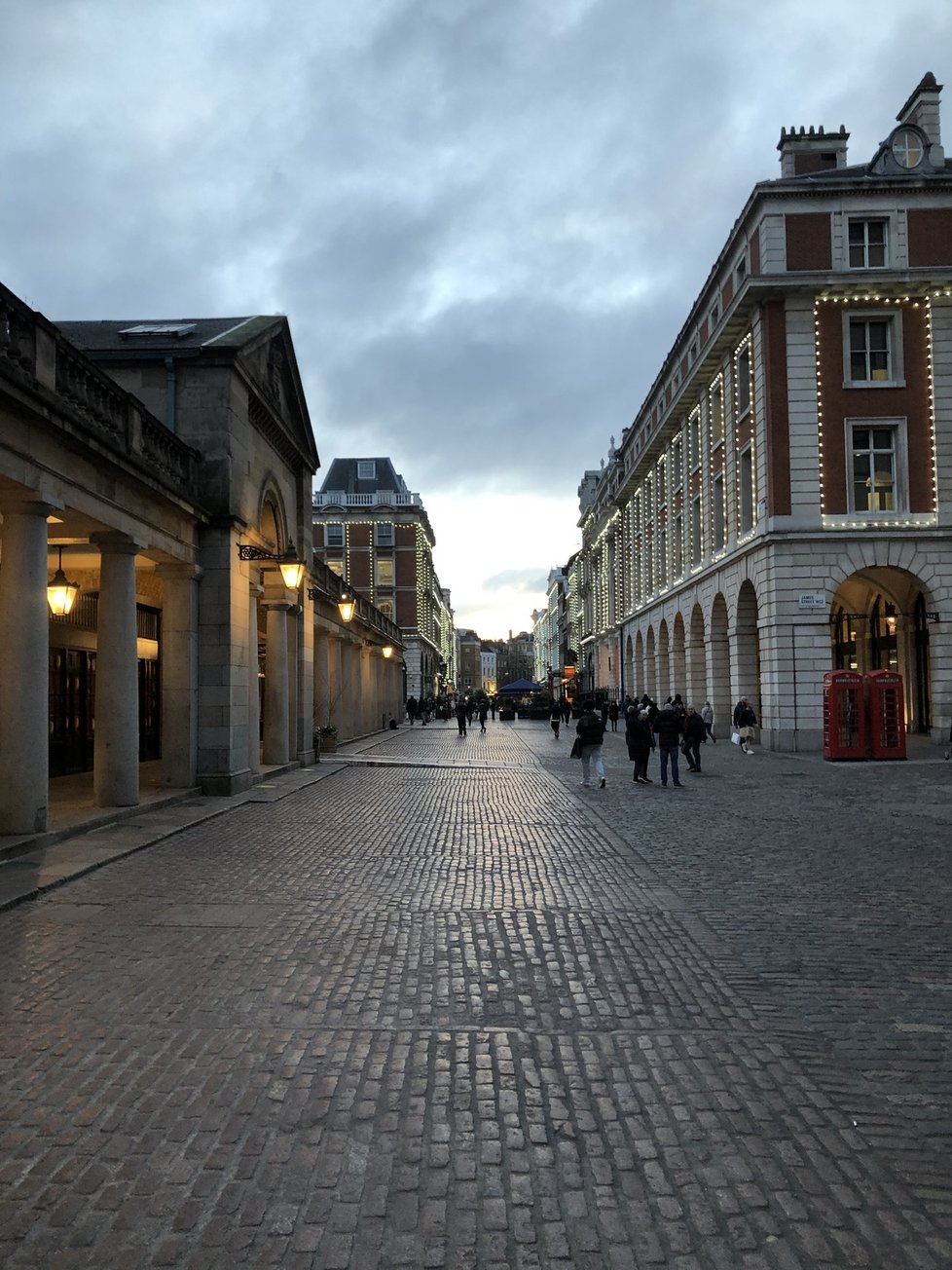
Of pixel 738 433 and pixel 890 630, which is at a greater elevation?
pixel 738 433

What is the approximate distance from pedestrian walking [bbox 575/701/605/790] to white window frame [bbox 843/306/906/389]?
52.3 feet

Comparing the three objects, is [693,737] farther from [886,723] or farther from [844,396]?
[844,396]

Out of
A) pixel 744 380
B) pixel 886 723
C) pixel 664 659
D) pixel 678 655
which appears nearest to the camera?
pixel 886 723

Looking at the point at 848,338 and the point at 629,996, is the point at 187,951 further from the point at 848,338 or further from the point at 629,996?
the point at 848,338

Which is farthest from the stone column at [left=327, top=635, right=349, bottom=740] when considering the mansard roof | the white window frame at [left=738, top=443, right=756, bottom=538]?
the mansard roof

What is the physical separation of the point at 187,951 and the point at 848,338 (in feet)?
92.4

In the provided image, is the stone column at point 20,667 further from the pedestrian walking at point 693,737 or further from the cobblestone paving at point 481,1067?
the pedestrian walking at point 693,737

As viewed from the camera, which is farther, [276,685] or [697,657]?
[697,657]

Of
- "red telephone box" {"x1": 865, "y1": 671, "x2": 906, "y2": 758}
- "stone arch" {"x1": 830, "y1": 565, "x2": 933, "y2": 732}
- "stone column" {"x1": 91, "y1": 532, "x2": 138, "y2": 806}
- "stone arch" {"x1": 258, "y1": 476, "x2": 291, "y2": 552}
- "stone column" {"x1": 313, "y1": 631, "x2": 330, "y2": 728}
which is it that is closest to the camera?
"stone column" {"x1": 91, "y1": 532, "x2": 138, "y2": 806}

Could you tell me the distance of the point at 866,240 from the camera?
2945 cm

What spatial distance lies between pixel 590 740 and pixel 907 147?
875 inches

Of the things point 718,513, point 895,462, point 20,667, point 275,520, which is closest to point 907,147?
point 895,462

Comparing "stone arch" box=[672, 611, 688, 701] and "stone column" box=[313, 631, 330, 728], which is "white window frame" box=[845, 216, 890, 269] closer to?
"stone arch" box=[672, 611, 688, 701]

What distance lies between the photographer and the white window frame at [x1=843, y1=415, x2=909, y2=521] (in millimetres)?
28984
